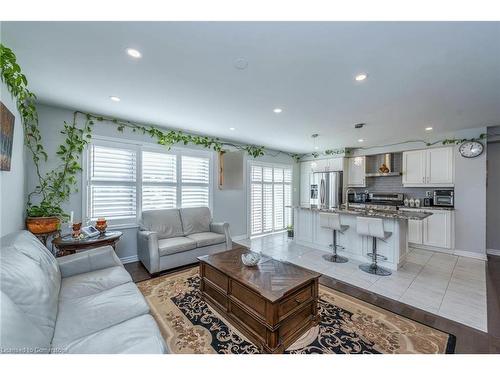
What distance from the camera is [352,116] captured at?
334cm

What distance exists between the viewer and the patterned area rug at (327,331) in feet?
5.62

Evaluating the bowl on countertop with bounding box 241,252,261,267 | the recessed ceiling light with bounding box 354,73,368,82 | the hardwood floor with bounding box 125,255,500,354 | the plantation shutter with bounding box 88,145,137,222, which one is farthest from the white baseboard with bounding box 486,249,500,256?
the plantation shutter with bounding box 88,145,137,222

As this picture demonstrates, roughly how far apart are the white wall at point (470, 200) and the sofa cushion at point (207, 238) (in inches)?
186

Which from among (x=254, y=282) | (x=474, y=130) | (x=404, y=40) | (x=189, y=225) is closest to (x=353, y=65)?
(x=404, y=40)

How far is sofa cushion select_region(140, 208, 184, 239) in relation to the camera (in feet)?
11.8

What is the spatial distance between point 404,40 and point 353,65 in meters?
0.41

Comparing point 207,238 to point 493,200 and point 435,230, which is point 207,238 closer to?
point 435,230

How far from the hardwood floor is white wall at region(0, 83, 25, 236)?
1543 mm

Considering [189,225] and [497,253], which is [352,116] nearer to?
[189,225]

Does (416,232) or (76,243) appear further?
(416,232)

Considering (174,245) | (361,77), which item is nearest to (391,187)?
(361,77)

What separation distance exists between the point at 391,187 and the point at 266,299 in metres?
5.28

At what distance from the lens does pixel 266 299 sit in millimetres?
1658

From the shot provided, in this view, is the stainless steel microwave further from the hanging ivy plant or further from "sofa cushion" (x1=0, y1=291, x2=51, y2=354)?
the hanging ivy plant
